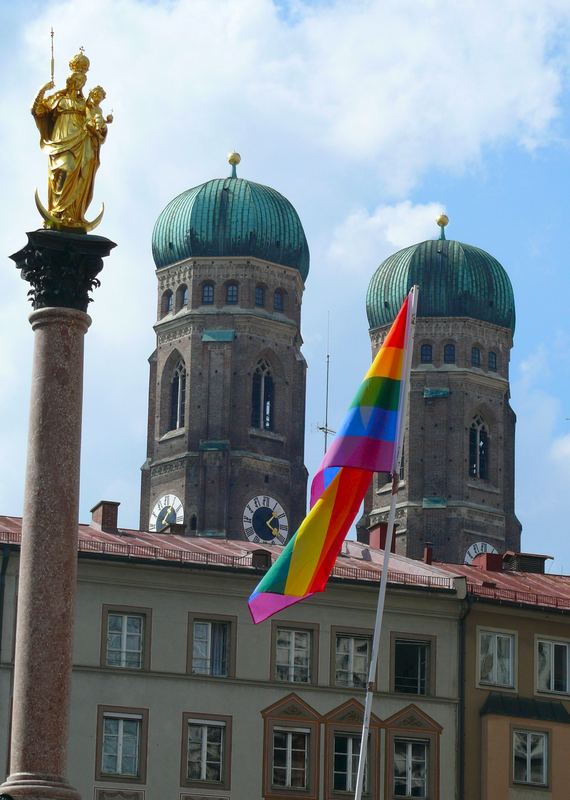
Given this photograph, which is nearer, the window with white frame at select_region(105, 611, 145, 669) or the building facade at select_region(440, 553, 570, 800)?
the window with white frame at select_region(105, 611, 145, 669)

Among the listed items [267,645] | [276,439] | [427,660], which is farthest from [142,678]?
[276,439]

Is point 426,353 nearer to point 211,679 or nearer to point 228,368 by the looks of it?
point 228,368

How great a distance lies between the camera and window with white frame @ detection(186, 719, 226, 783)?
2630 inches

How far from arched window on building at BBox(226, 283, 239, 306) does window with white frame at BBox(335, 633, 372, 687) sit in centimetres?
9353

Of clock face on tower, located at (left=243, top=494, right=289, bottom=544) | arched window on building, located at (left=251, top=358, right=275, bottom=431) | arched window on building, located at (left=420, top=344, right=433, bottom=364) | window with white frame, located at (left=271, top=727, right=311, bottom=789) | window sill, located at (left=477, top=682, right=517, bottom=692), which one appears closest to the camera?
window with white frame, located at (left=271, top=727, right=311, bottom=789)

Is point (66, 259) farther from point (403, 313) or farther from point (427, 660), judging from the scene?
point (427, 660)

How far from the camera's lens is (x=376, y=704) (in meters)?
69.2

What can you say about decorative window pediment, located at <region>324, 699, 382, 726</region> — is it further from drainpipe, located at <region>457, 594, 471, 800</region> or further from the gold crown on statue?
the gold crown on statue

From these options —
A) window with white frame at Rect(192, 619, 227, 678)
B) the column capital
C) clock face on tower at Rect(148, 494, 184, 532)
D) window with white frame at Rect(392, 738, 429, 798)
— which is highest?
clock face on tower at Rect(148, 494, 184, 532)

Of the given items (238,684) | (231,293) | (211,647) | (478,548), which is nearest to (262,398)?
(231,293)

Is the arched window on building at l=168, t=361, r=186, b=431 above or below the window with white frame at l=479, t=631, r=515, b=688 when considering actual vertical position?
above

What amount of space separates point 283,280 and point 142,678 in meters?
98.7

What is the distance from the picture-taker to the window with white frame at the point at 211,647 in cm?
6812

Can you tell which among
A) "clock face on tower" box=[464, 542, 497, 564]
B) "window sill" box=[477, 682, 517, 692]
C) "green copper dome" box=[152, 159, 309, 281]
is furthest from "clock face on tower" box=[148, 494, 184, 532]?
"window sill" box=[477, 682, 517, 692]
